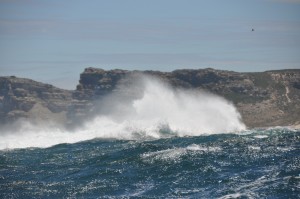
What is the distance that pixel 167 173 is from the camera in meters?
71.2

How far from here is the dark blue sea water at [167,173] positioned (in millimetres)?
59750

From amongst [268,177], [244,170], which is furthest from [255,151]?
[268,177]

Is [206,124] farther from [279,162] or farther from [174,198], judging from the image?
[174,198]

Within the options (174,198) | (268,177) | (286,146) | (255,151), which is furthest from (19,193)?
(286,146)

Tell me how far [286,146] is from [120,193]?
3774cm

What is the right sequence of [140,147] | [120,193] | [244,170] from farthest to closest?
[140,147], [244,170], [120,193]

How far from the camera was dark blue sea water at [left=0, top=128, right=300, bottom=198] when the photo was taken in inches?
2352

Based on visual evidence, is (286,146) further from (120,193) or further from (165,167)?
(120,193)

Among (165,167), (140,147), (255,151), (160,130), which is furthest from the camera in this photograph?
(160,130)

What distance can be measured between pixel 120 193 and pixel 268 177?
16.9 m

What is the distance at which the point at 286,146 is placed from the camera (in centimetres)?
8944

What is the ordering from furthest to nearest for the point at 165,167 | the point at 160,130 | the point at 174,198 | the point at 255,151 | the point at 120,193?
the point at 160,130, the point at 255,151, the point at 165,167, the point at 120,193, the point at 174,198

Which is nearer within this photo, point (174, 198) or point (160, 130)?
point (174, 198)

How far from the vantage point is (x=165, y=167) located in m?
75.3
